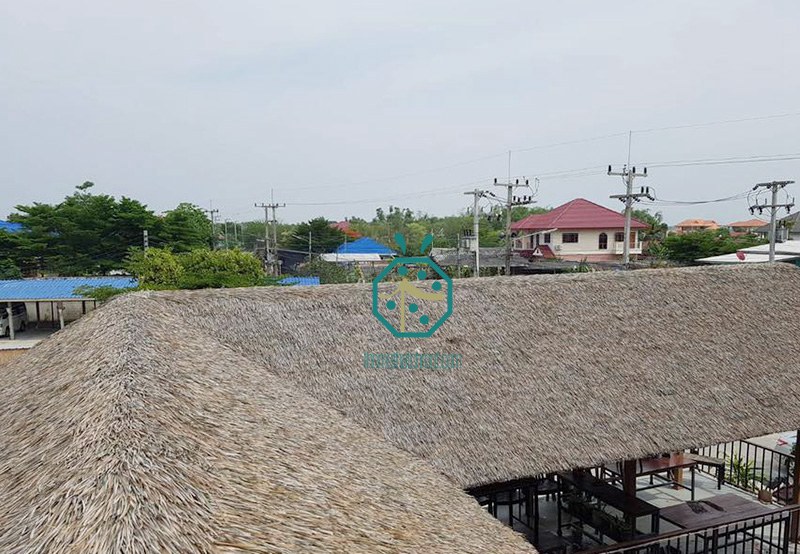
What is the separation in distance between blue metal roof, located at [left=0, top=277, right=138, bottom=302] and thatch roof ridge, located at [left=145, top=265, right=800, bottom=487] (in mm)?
16397

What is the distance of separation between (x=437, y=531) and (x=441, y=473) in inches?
59.6

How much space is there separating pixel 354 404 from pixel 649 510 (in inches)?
154

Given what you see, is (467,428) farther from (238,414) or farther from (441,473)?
(238,414)

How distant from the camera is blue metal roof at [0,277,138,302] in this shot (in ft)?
69.8

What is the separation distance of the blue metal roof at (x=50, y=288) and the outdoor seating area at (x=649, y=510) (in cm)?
1759

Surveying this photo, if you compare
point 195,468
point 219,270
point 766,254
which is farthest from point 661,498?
point 766,254

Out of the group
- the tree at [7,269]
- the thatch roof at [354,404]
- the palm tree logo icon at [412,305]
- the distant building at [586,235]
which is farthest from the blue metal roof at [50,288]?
the distant building at [586,235]

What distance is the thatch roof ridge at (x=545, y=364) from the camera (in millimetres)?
5727

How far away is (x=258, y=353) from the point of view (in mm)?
6250

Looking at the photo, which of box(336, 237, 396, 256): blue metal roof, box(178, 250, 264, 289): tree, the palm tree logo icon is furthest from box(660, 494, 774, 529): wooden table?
box(336, 237, 396, 256): blue metal roof

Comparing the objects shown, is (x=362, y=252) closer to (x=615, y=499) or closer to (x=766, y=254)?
(x=766, y=254)

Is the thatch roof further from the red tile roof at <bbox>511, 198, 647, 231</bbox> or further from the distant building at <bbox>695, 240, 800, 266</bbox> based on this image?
the red tile roof at <bbox>511, 198, 647, 231</bbox>

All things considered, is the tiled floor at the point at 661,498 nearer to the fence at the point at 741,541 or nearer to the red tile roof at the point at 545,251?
the fence at the point at 741,541

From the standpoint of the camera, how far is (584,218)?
3462 centimetres
